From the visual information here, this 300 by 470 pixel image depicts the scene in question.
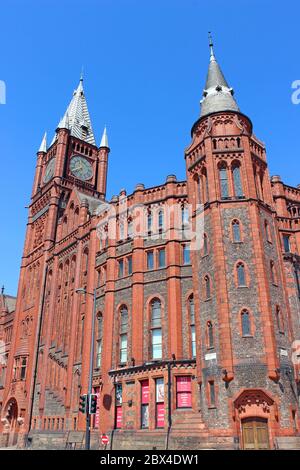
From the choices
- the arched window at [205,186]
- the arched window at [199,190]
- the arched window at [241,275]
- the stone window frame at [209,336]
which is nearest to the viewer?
the stone window frame at [209,336]

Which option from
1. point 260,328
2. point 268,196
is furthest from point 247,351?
point 268,196

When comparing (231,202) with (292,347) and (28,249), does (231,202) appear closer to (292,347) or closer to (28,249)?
(292,347)

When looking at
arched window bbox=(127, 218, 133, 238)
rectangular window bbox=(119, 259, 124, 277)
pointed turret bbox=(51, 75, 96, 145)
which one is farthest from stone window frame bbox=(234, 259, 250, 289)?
pointed turret bbox=(51, 75, 96, 145)

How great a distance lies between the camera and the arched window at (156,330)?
30.6 metres

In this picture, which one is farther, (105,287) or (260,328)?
(105,287)

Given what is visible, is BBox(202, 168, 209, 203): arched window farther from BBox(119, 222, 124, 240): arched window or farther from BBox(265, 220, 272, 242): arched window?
BBox(119, 222, 124, 240): arched window

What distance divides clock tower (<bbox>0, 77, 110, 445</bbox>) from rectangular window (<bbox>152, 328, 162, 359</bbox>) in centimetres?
886

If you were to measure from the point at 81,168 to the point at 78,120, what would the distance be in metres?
11.4

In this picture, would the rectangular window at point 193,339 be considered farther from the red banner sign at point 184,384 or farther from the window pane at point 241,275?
the window pane at point 241,275

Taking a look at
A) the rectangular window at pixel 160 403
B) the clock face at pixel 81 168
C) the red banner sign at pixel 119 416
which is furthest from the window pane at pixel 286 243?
the clock face at pixel 81 168

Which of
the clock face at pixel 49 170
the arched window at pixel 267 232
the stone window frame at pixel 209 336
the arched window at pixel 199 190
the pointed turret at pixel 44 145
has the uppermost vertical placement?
the pointed turret at pixel 44 145

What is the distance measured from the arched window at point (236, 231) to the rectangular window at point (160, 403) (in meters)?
11.4

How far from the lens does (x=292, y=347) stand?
26547 mm

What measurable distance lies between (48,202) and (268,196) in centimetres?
3291
